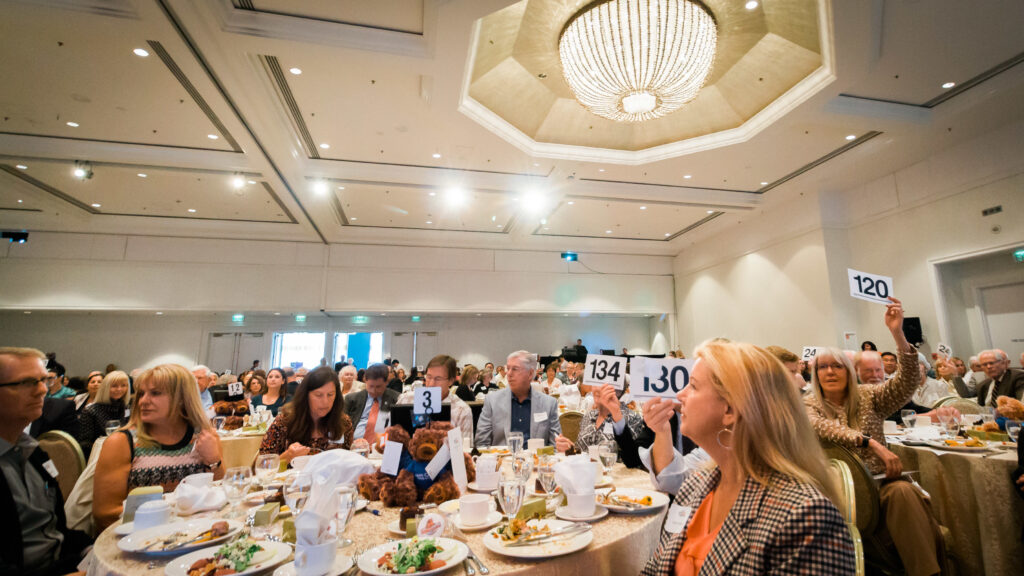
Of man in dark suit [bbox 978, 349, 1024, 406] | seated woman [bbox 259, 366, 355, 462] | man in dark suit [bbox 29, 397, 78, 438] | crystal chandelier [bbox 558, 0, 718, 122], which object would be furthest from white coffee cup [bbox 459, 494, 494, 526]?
man in dark suit [bbox 978, 349, 1024, 406]

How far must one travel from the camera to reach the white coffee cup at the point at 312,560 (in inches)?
45.2

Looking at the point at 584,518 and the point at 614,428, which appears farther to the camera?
the point at 614,428

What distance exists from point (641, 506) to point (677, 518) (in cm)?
29

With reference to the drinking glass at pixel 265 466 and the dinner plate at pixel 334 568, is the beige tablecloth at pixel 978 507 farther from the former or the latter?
the drinking glass at pixel 265 466

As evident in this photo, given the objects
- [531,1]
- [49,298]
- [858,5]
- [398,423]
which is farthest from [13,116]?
[858,5]

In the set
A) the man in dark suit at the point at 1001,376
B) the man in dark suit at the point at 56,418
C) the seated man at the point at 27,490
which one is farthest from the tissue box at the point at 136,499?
Result: the man in dark suit at the point at 1001,376

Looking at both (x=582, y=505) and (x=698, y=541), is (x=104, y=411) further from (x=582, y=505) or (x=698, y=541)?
(x=698, y=541)

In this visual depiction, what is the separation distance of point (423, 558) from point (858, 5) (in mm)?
5237

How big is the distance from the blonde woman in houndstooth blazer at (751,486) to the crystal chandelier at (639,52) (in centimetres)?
365

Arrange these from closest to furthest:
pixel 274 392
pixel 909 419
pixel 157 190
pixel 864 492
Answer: pixel 864 492
pixel 909 419
pixel 274 392
pixel 157 190

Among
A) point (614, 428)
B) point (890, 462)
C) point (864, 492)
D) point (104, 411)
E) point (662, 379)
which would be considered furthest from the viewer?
point (104, 411)

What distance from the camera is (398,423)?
1.82 meters

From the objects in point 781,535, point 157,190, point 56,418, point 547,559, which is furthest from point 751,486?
point 157,190

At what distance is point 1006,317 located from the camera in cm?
621
